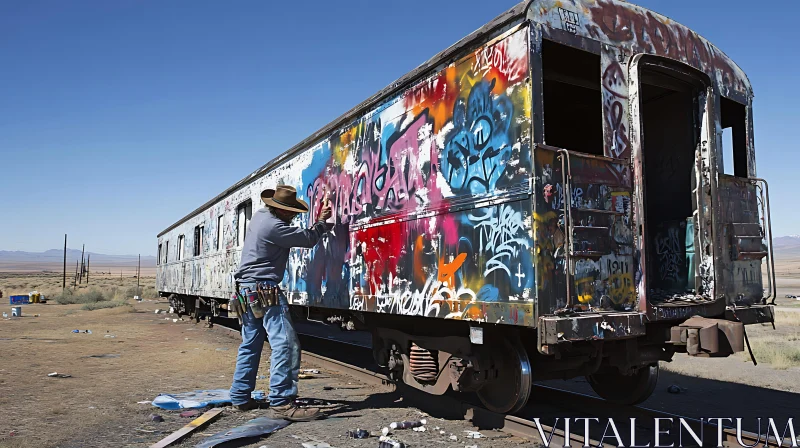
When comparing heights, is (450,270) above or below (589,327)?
above

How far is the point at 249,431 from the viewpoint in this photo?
193 inches

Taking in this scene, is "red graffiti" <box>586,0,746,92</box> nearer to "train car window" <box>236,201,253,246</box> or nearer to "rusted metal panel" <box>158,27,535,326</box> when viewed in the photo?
"rusted metal panel" <box>158,27,535,326</box>

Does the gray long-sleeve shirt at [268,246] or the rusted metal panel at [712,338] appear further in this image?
the gray long-sleeve shirt at [268,246]

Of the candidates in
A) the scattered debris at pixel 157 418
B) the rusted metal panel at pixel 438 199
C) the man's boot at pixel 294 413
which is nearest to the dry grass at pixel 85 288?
the rusted metal panel at pixel 438 199

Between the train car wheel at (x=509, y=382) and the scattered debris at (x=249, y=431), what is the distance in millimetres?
1880

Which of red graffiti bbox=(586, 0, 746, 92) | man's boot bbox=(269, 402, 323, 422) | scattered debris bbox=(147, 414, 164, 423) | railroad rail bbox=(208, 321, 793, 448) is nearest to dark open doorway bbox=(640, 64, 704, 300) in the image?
red graffiti bbox=(586, 0, 746, 92)

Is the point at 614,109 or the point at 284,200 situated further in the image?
the point at 284,200

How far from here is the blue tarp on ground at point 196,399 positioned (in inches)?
235

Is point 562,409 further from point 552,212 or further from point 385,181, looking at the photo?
point 385,181

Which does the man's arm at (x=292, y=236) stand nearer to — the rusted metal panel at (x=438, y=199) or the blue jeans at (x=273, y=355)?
the blue jeans at (x=273, y=355)

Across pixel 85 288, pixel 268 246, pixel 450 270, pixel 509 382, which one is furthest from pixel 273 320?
pixel 85 288

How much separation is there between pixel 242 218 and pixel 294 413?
6.68 meters

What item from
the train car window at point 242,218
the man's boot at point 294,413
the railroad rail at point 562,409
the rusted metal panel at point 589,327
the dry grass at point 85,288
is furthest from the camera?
the dry grass at point 85,288

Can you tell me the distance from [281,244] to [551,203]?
9.86ft
